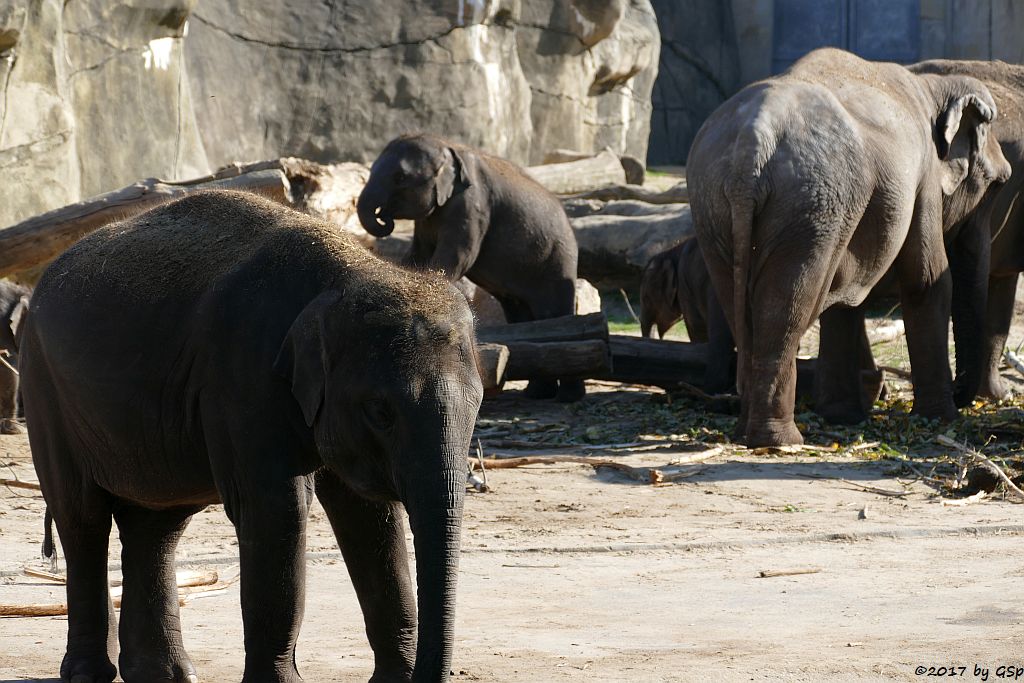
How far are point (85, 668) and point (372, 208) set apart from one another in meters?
5.72

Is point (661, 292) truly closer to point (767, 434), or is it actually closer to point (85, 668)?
point (767, 434)

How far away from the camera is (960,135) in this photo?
862 cm

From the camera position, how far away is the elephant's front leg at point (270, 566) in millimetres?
3246

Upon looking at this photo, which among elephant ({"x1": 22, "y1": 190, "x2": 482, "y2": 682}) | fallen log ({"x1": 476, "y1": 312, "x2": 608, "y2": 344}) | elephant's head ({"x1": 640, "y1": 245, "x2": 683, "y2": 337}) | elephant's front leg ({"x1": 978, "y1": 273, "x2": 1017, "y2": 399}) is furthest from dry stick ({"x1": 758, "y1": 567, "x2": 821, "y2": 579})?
elephant's head ({"x1": 640, "y1": 245, "x2": 683, "y2": 337})

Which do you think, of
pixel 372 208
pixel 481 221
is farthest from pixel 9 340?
pixel 481 221

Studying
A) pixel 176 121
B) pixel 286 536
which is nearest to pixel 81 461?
pixel 286 536

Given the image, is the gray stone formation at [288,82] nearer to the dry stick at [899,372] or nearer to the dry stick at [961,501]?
the dry stick at [899,372]

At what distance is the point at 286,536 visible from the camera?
3.26 metres

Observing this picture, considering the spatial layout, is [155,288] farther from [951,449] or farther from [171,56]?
[171,56]

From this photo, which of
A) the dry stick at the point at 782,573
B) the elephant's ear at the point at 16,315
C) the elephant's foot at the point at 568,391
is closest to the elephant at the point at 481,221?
the elephant's foot at the point at 568,391

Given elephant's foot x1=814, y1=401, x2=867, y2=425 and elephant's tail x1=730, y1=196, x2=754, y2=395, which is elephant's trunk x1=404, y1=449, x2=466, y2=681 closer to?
elephant's tail x1=730, y1=196, x2=754, y2=395

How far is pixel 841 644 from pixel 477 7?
12.7m

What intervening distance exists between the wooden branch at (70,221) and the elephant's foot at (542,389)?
2.00 metres

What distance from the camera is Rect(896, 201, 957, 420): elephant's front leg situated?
8.22 meters
